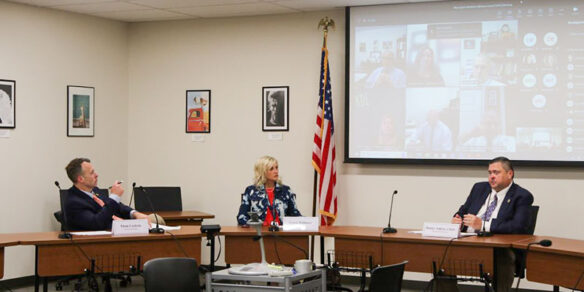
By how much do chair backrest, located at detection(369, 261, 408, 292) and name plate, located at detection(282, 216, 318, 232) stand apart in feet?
5.76

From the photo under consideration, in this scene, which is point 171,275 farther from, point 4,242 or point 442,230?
point 442,230

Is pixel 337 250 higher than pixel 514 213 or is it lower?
lower

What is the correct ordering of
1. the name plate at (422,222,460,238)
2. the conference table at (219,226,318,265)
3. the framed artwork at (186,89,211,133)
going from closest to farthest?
the name plate at (422,222,460,238) → the conference table at (219,226,318,265) → the framed artwork at (186,89,211,133)

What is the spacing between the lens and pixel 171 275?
4.50 m

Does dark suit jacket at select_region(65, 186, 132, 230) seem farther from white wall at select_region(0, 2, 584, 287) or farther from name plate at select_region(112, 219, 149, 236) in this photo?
white wall at select_region(0, 2, 584, 287)

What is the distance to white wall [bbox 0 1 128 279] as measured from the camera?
749 centimetres

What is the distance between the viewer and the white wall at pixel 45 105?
24.6 feet

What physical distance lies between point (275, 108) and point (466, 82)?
80.1 inches

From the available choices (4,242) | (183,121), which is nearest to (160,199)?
(183,121)

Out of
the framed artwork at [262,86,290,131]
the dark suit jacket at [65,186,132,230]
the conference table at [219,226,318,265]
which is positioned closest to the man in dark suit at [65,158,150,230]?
the dark suit jacket at [65,186,132,230]

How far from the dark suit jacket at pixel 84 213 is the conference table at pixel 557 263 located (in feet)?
9.79

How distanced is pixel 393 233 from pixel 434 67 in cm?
221

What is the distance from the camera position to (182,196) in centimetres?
872

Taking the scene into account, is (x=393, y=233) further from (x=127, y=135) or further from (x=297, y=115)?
(x=127, y=135)
